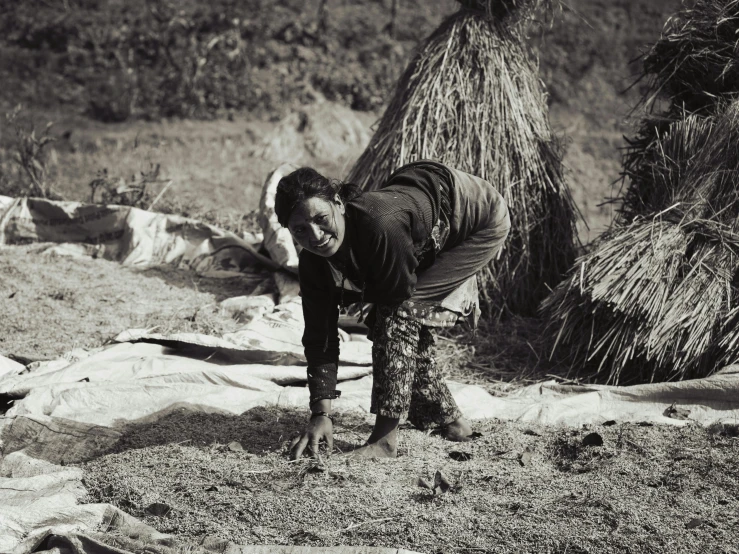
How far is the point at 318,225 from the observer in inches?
92.7

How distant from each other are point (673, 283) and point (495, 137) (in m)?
1.19

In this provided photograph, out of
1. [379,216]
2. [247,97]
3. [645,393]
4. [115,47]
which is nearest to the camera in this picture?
[379,216]

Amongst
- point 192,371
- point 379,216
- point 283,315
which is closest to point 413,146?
point 283,315

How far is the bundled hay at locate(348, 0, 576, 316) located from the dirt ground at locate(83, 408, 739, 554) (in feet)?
4.64

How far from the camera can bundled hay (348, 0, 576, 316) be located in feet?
13.8

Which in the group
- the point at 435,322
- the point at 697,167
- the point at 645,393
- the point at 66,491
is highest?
the point at 697,167

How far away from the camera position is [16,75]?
849 centimetres

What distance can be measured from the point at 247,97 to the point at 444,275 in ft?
19.8

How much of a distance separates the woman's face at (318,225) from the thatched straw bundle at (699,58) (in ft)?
7.83

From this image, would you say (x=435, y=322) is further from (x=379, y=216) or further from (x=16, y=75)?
→ (x=16, y=75)

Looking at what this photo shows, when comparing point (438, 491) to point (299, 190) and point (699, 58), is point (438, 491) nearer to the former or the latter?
point (299, 190)

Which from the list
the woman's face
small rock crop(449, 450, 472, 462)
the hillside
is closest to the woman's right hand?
small rock crop(449, 450, 472, 462)

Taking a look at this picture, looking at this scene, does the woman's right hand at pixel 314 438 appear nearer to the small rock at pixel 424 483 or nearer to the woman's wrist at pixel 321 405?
the woman's wrist at pixel 321 405

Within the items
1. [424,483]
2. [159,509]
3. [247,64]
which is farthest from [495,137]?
[247,64]
